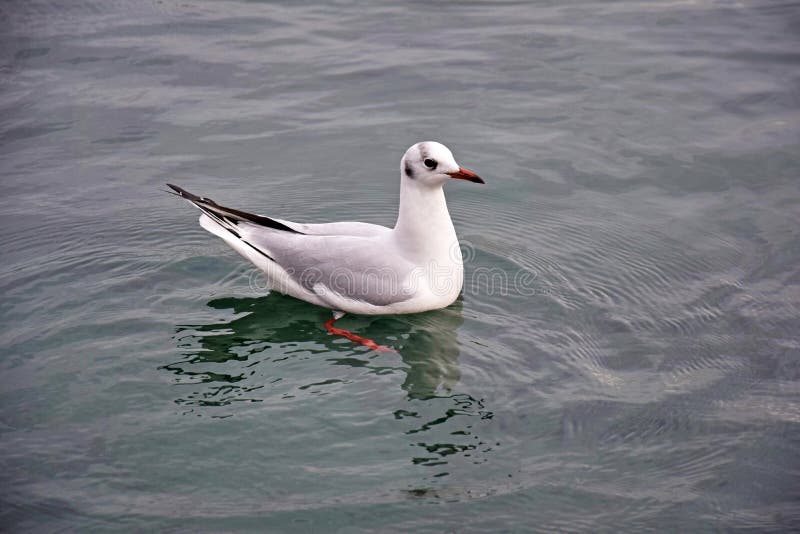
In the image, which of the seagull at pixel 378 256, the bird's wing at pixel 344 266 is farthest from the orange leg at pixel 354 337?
the bird's wing at pixel 344 266

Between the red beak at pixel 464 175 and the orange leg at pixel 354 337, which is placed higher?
the red beak at pixel 464 175

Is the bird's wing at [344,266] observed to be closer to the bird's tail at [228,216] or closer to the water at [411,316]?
the bird's tail at [228,216]

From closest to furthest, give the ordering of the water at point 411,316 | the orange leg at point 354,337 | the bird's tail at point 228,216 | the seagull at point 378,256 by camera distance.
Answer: the water at point 411,316, the orange leg at point 354,337, the seagull at point 378,256, the bird's tail at point 228,216

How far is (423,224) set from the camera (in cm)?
755

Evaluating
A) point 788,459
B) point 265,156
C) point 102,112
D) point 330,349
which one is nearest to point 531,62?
point 265,156

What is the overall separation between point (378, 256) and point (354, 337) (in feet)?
2.25

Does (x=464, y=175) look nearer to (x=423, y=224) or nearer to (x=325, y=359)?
(x=423, y=224)

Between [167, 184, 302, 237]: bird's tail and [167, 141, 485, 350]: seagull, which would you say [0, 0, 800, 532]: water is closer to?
[167, 141, 485, 350]: seagull

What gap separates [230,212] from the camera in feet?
→ 25.5

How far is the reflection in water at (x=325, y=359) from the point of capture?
630 cm

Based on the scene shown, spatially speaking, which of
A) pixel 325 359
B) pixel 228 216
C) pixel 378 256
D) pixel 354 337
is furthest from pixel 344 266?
pixel 228 216

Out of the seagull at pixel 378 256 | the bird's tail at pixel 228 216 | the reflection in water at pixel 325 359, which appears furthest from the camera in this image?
the bird's tail at pixel 228 216

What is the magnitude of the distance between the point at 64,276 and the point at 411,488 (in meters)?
3.96

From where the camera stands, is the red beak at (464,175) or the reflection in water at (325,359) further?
the red beak at (464,175)
